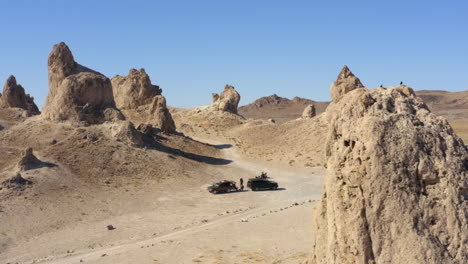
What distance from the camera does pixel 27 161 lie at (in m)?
31.9

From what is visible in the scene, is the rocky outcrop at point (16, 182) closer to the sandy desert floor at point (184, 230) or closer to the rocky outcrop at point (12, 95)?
the sandy desert floor at point (184, 230)

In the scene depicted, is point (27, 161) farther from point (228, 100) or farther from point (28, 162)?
point (228, 100)

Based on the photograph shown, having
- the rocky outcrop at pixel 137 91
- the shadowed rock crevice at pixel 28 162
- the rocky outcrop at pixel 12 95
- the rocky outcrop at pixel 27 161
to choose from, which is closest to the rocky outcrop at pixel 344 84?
the rocky outcrop at pixel 137 91

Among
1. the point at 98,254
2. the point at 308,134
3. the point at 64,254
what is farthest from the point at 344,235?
the point at 308,134

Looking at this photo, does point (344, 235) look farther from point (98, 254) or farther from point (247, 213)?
point (247, 213)

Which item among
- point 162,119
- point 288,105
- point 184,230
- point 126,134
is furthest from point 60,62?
point 288,105

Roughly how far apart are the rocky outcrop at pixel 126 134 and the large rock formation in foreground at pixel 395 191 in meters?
32.2

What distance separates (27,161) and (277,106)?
6372 inches

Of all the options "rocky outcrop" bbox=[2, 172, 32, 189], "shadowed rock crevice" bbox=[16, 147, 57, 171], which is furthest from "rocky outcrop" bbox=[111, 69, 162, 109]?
"rocky outcrop" bbox=[2, 172, 32, 189]

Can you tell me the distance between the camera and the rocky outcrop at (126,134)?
132ft

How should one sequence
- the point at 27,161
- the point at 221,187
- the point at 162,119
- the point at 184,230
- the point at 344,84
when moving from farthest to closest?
the point at 344,84
the point at 162,119
the point at 221,187
the point at 27,161
the point at 184,230

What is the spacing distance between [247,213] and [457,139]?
17.6 metres

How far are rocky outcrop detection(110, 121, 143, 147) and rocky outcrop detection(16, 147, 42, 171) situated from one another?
28.8 ft

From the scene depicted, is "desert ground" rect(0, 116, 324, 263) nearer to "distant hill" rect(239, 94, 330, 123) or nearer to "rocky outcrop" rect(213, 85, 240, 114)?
"rocky outcrop" rect(213, 85, 240, 114)
